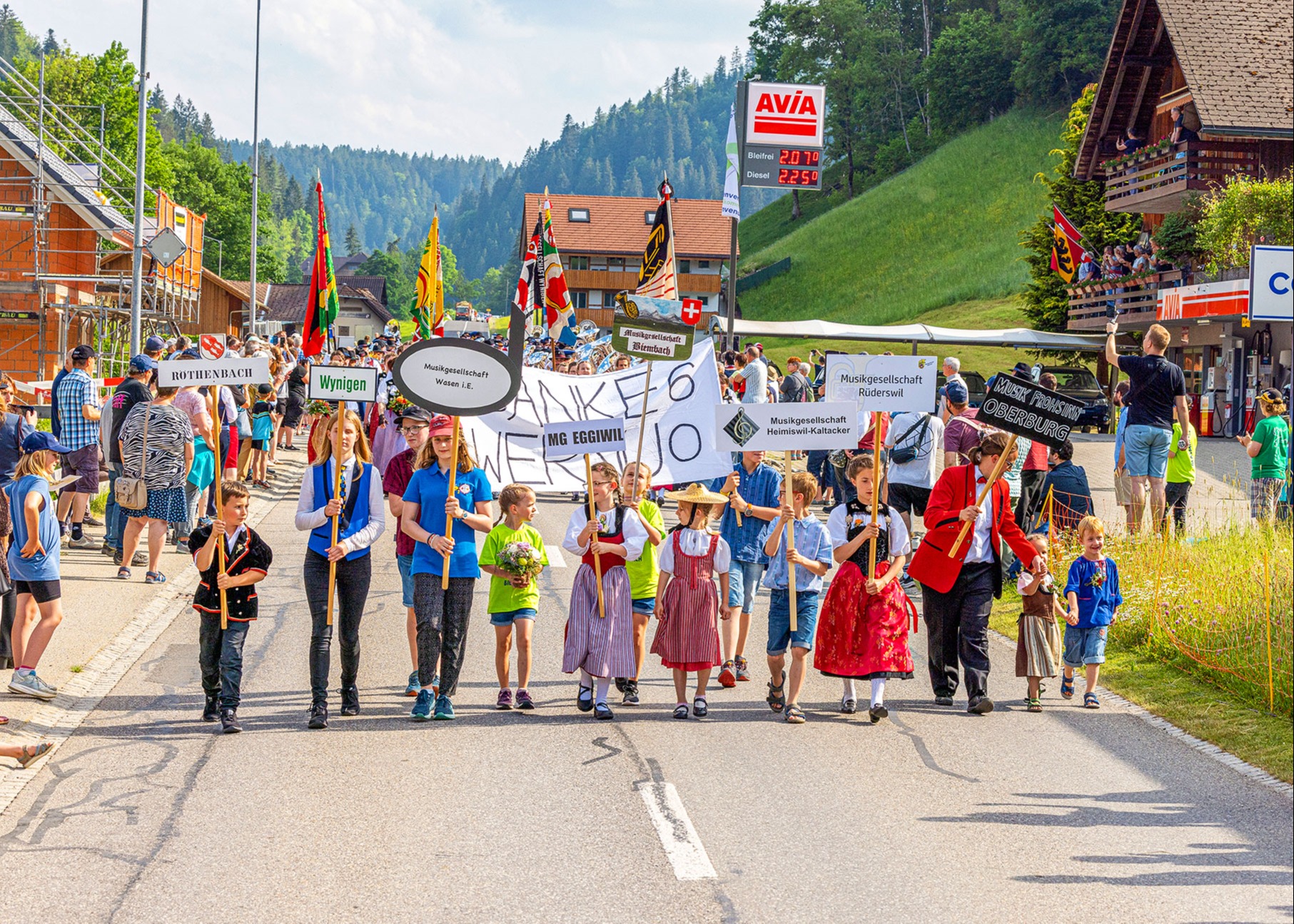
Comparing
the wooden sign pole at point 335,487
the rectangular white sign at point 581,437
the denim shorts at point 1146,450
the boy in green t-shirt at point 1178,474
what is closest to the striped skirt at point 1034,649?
the rectangular white sign at point 581,437

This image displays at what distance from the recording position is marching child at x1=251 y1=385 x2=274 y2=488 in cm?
2127

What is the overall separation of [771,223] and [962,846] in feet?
367

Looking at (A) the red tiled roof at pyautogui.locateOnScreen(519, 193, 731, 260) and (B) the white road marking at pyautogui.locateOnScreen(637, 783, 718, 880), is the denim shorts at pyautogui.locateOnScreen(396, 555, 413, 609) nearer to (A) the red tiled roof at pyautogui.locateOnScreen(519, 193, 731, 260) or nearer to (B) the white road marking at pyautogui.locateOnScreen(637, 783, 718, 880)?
(B) the white road marking at pyautogui.locateOnScreen(637, 783, 718, 880)

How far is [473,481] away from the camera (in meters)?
8.95

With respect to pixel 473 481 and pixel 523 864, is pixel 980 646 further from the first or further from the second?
pixel 523 864

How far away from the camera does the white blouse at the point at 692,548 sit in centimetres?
909

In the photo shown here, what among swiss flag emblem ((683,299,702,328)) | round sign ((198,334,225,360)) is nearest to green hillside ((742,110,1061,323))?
swiss flag emblem ((683,299,702,328))

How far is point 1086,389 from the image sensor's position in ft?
124

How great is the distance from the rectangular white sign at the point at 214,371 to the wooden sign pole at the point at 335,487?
1069mm

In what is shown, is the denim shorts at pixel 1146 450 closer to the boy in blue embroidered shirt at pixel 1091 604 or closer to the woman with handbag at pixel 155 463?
the boy in blue embroidered shirt at pixel 1091 604

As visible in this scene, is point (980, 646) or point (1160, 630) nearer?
point (980, 646)

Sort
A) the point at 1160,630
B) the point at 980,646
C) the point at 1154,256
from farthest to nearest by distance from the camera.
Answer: the point at 1154,256 < the point at 1160,630 < the point at 980,646

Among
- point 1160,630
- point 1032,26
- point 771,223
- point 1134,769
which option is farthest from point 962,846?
point 771,223

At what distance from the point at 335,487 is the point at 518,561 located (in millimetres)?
1222
